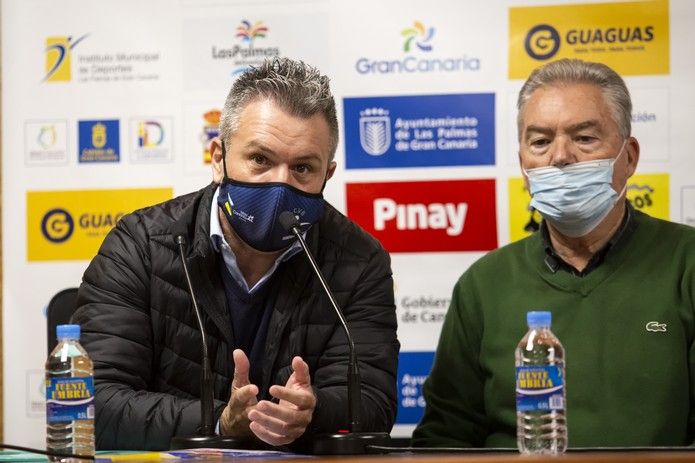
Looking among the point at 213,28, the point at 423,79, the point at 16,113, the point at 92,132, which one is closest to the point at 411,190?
the point at 423,79

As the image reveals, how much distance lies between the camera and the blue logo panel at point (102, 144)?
3922 millimetres

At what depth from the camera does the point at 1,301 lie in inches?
154

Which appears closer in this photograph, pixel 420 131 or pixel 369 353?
pixel 369 353

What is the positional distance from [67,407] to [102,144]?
2159mm

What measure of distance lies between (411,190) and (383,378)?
1.33 m

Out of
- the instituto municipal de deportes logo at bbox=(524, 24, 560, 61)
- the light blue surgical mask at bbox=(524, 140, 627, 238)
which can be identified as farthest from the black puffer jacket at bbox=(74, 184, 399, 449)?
the instituto municipal de deportes logo at bbox=(524, 24, 560, 61)

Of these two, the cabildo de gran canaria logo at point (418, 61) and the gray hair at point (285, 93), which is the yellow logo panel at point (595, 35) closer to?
the cabildo de gran canaria logo at point (418, 61)

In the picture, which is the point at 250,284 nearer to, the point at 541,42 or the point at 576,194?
the point at 576,194

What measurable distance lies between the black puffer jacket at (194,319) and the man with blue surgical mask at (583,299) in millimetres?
264

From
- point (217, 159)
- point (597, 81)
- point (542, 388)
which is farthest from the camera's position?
point (597, 81)

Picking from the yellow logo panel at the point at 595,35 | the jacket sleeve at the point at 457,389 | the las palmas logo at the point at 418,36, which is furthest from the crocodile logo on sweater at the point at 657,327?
the las palmas logo at the point at 418,36

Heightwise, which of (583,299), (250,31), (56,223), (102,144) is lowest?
(583,299)

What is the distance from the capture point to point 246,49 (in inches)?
153

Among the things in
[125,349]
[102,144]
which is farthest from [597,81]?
[102,144]
